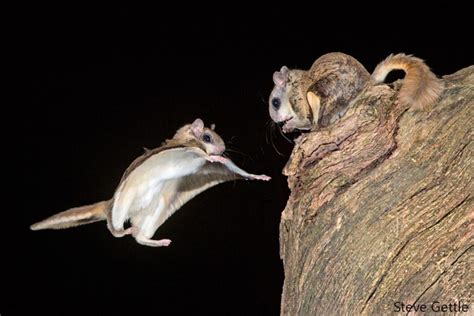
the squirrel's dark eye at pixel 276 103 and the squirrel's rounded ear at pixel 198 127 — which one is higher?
Answer: the squirrel's dark eye at pixel 276 103

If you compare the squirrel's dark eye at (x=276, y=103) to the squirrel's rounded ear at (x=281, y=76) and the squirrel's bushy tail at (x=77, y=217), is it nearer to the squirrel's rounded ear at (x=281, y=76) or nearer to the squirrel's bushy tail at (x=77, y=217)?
the squirrel's rounded ear at (x=281, y=76)

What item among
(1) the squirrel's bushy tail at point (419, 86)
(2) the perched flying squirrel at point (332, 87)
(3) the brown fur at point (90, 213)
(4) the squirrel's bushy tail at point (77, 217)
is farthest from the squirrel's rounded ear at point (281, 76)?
(4) the squirrel's bushy tail at point (77, 217)

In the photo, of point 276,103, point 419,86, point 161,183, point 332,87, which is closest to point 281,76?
point 276,103

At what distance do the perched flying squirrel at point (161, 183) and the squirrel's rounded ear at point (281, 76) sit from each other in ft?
2.06

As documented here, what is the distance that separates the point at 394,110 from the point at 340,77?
0.61 meters

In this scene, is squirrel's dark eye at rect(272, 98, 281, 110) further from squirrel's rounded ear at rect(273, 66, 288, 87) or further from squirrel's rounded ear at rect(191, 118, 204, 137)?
squirrel's rounded ear at rect(191, 118, 204, 137)

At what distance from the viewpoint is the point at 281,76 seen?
4074 millimetres

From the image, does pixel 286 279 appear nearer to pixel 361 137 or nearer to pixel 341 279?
pixel 341 279

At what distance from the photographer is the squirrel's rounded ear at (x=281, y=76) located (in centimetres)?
407

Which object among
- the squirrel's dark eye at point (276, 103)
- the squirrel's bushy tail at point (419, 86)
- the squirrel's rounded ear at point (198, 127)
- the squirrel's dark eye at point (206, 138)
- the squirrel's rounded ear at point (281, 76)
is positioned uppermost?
the squirrel's rounded ear at point (281, 76)

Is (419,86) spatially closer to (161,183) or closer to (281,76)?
(281,76)

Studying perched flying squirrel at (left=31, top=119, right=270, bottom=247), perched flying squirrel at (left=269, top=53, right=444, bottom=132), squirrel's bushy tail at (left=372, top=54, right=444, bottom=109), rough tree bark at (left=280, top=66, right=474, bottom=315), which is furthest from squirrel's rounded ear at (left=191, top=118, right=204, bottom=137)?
squirrel's bushy tail at (left=372, top=54, right=444, bottom=109)

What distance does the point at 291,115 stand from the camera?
4086 mm

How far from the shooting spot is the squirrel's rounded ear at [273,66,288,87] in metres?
4.07
